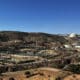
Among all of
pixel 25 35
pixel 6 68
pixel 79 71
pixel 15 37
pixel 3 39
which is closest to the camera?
pixel 79 71

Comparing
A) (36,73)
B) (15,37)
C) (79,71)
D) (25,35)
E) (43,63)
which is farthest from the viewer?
(25,35)

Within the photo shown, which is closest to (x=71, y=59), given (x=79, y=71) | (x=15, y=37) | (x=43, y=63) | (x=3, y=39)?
(x=43, y=63)

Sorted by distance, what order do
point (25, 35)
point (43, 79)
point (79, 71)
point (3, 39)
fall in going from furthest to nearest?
→ 1. point (25, 35)
2. point (3, 39)
3. point (79, 71)
4. point (43, 79)

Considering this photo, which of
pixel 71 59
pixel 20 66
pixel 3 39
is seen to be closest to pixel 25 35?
pixel 3 39

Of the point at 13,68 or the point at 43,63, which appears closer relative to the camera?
the point at 13,68

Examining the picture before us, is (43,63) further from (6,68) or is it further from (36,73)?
(36,73)

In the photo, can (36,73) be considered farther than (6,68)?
No

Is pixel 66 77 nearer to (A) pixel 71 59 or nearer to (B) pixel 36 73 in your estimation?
(B) pixel 36 73

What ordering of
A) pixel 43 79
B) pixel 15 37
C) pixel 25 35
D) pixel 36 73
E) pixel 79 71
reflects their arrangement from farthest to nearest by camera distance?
pixel 25 35
pixel 15 37
pixel 79 71
pixel 36 73
pixel 43 79
